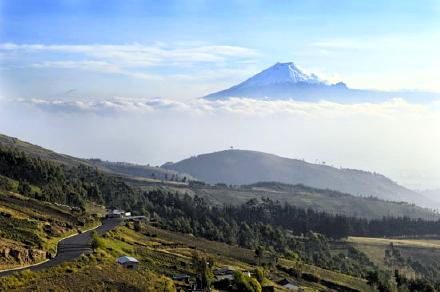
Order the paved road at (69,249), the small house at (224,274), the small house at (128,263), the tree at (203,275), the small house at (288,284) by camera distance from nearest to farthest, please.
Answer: the paved road at (69,249), the small house at (128,263), the tree at (203,275), the small house at (224,274), the small house at (288,284)

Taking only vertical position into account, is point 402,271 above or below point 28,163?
below

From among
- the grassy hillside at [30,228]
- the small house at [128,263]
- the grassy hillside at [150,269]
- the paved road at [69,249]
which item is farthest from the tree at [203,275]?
the grassy hillside at [30,228]

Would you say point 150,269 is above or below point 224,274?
above

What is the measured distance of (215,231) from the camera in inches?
7254

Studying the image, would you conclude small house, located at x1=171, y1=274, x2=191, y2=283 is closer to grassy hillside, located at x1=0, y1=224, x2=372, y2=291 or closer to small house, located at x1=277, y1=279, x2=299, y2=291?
grassy hillside, located at x1=0, y1=224, x2=372, y2=291

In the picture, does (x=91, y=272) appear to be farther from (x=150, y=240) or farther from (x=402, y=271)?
(x=402, y=271)

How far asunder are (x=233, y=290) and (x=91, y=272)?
28650mm

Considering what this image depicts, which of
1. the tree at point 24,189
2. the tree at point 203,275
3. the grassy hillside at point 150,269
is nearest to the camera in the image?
the grassy hillside at point 150,269

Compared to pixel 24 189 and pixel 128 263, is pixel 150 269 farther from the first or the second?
pixel 24 189

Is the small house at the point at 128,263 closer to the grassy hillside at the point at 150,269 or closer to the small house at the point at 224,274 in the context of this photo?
the grassy hillside at the point at 150,269

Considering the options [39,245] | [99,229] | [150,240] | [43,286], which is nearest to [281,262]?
[150,240]

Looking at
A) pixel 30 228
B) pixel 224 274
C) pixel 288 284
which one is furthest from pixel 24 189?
pixel 288 284

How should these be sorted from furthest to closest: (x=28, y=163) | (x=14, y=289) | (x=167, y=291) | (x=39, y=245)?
(x=28, y=163)
(x=39, y=245)
(x=167, y=291)
(x=14, y=289)

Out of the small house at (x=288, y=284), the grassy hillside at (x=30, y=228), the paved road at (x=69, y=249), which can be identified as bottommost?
the small house at (x=288, y=284)
